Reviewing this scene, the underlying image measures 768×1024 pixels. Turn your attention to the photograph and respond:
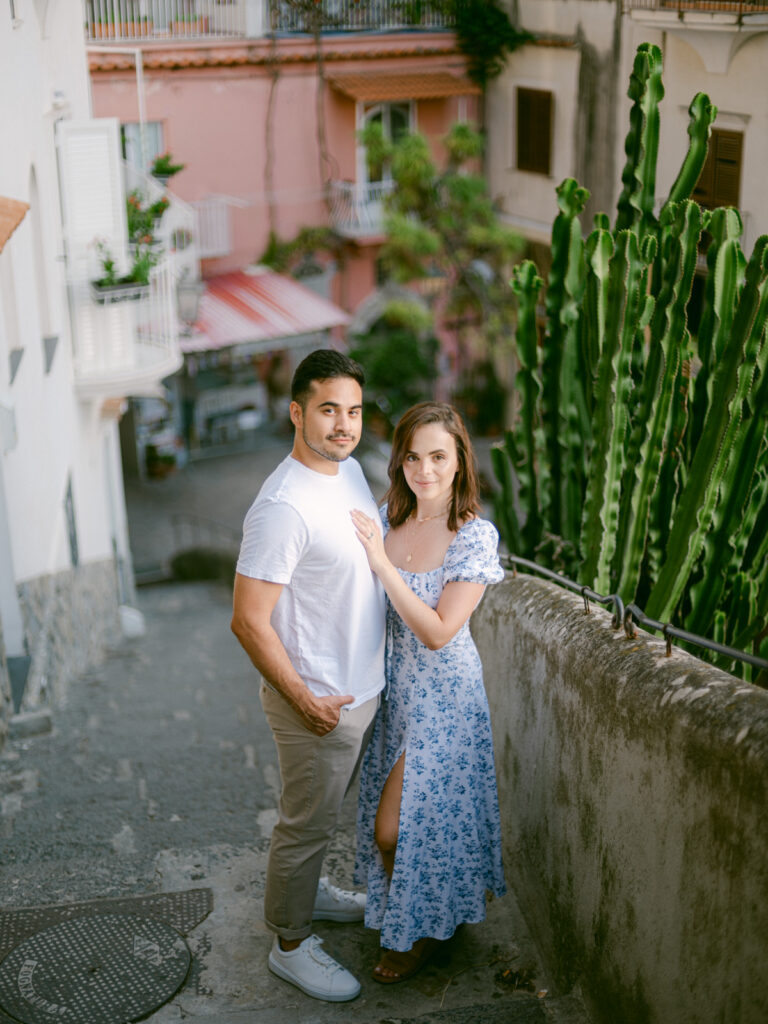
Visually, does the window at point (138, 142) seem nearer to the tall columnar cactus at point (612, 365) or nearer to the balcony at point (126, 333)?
the balcony at point (126, 333)

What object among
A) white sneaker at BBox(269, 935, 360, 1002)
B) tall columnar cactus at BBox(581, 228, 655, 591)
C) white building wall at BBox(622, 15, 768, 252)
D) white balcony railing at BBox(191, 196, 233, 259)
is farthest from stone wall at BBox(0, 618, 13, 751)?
white balcony railing at BBox(191, 196, 233, 259)

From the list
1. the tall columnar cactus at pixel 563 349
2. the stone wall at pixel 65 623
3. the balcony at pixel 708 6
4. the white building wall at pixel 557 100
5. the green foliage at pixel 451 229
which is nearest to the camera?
the tall columnar cactus at pixel 563 349

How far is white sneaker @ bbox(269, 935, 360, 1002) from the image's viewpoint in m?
3.62

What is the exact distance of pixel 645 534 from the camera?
4.64 metres

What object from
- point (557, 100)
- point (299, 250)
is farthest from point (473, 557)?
point (299, 250)

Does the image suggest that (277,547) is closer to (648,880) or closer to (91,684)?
(648,880)

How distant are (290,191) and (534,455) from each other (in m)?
14.3

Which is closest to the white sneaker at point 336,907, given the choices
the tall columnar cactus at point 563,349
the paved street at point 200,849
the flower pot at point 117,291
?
the paved street at point 200,849

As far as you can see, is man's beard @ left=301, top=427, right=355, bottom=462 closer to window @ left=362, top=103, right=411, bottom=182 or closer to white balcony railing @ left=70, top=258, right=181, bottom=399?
white balcony railing @ left=70, top=258, right=181, bottom=399

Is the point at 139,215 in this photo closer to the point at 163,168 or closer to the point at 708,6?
the point at 163,168

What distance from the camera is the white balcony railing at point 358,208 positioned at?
18641 millimetres

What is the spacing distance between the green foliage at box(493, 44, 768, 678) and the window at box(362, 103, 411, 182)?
566 inches

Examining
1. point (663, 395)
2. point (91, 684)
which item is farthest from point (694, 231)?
point (91, 684)

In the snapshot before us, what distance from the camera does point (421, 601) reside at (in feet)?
11.0
